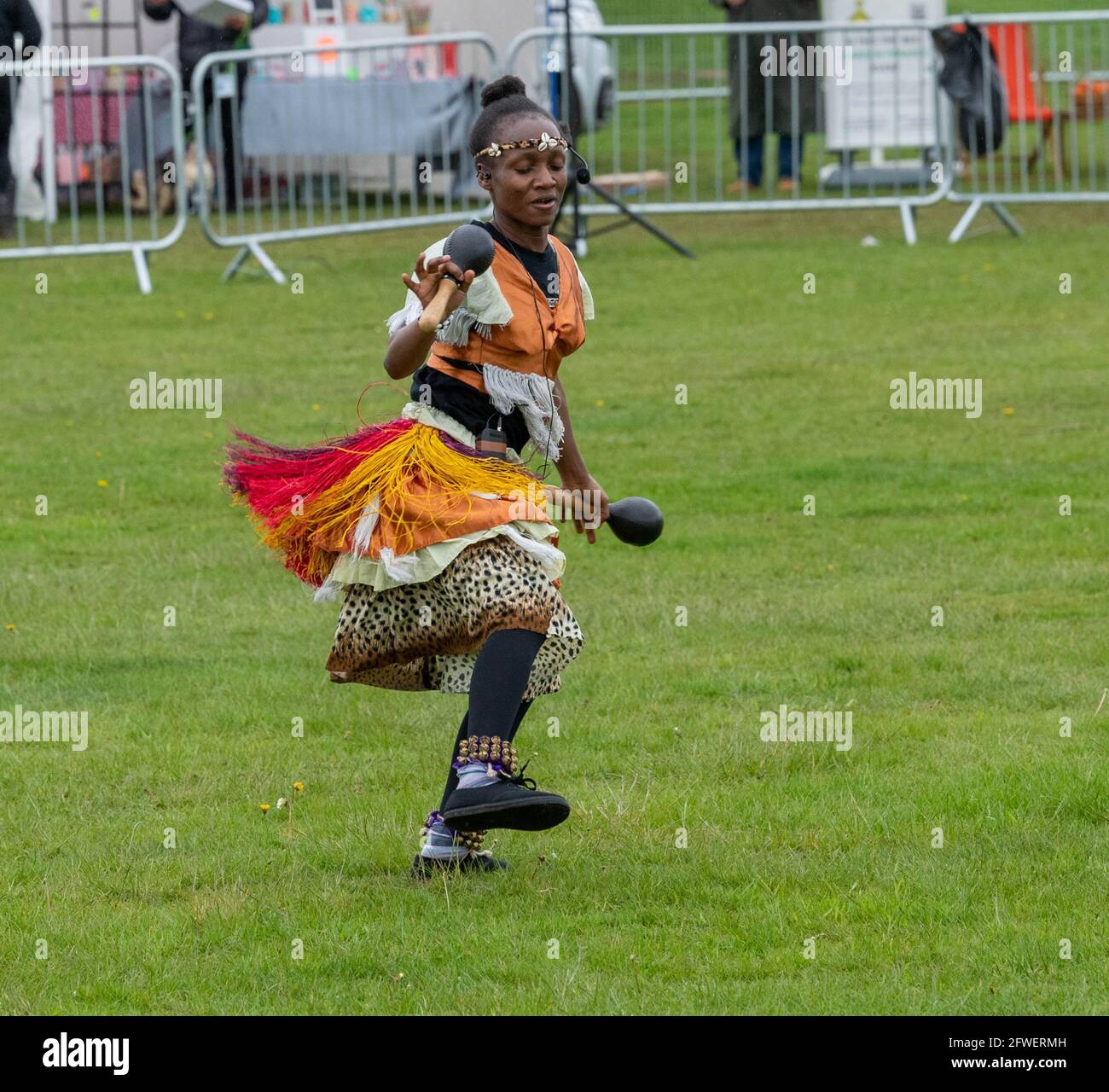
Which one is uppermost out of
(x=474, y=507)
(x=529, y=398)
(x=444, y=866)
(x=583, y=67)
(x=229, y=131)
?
(x=583, y=67)

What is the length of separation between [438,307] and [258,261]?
36.5 feet

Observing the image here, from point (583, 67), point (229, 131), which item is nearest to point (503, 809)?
point (229, 131)

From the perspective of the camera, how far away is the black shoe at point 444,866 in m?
4.71

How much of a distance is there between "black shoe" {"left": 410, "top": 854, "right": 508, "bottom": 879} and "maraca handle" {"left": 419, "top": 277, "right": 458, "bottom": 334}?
1284mm

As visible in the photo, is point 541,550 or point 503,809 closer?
point 503,809

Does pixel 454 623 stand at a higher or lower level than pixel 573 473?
lower

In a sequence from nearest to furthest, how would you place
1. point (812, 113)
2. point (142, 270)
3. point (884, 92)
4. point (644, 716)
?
point (644, 716), point (142, 270), point (884, 92), point (812, 113)

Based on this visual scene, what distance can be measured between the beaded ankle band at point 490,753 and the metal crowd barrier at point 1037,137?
37.4 feet

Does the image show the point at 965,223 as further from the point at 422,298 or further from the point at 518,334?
the point at 422,298

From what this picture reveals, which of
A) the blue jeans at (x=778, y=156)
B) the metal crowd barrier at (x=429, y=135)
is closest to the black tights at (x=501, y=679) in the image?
the metal crowd barrier at (x=429, y=135)

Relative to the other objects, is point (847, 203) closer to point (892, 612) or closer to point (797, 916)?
point (892, 612)

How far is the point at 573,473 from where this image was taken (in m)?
4.88

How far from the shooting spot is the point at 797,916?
4.39 metres

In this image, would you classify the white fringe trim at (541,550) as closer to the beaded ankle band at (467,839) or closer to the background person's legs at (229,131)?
the beaded ankle band at (467,839)
